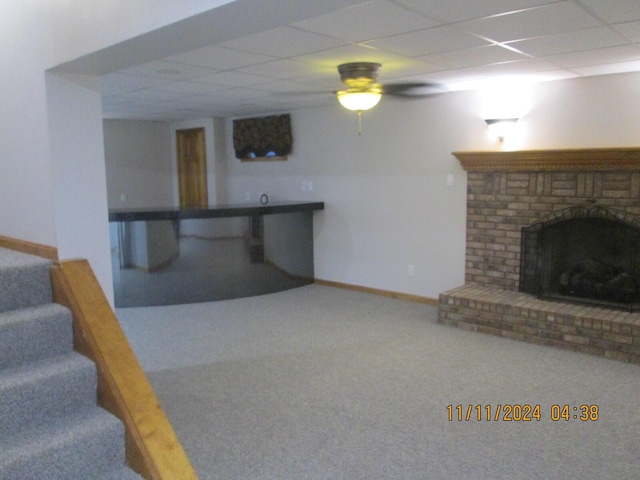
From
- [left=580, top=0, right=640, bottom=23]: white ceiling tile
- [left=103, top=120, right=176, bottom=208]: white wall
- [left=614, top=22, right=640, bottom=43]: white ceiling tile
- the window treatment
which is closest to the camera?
[left=580, top=0, right=640, bottom=23]: white ceiling tile

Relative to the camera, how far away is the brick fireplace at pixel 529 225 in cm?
404

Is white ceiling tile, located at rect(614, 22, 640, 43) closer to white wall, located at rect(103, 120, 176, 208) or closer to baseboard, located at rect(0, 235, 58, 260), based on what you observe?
baseboard, located at rect(0, 235, 58, 260)

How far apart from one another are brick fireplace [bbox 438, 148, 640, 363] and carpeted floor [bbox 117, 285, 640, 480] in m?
0.16

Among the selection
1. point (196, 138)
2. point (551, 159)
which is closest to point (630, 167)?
point (551, 159)

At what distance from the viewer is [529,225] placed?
4.78 m

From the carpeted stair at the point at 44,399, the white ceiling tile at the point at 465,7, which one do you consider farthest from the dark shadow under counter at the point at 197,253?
the white ceiling tile at the point at 465,7

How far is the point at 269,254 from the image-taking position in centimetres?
609

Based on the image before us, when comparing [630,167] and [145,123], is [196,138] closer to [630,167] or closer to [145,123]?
[145,123]

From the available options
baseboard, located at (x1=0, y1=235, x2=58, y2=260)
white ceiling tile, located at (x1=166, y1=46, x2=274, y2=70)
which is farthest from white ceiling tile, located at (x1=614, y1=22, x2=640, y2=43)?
baseboard, located at (x1=0, y1=235, x2=58, y2=260)

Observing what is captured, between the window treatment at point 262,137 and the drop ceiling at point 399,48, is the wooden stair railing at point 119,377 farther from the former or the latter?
the window treatment at point 262,137

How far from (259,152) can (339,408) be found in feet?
14.9

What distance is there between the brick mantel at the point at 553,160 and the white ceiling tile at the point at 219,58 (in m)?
2.26

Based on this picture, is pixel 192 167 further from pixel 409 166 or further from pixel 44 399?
pixel 44 399

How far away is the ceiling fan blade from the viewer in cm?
488
